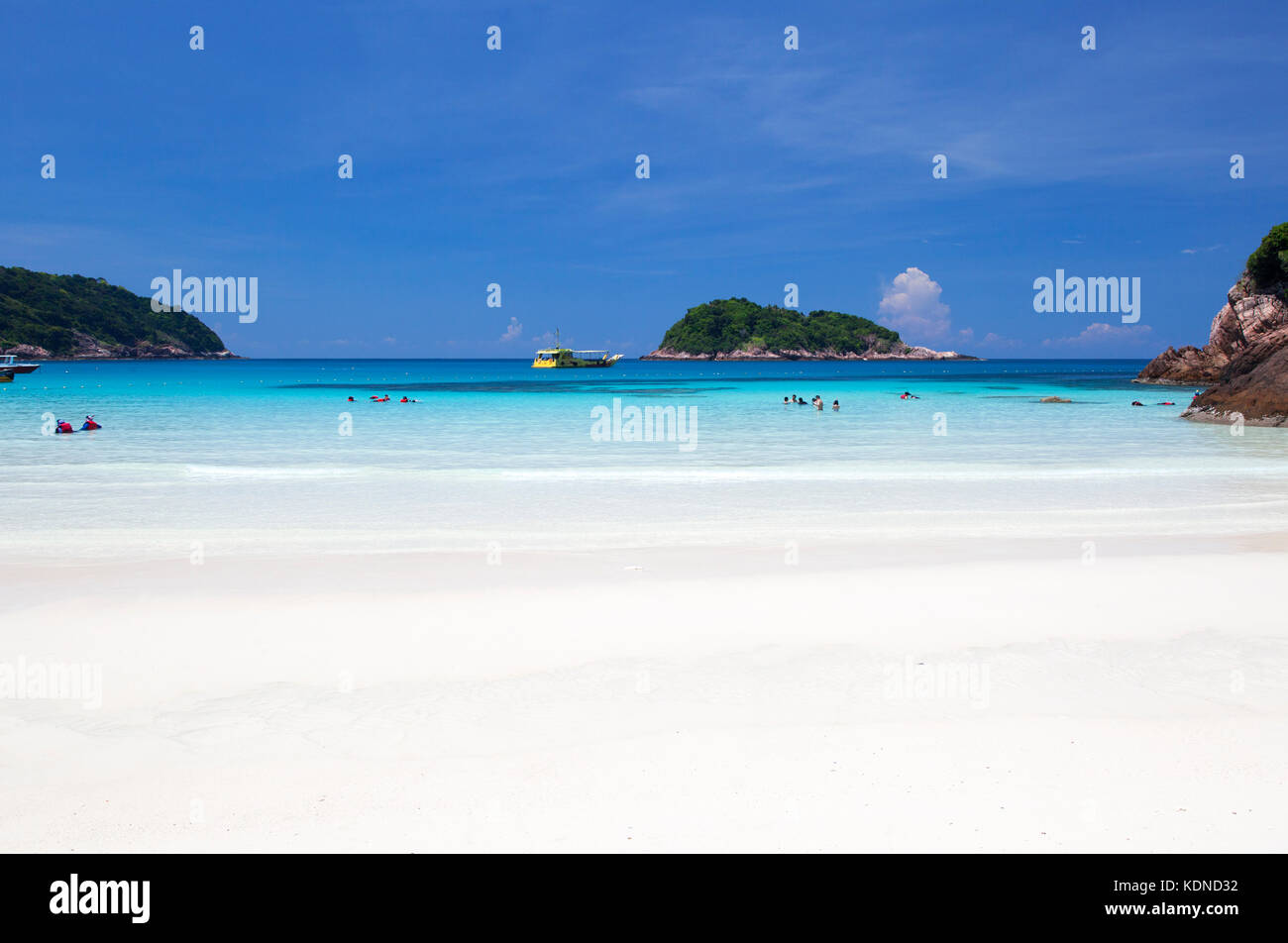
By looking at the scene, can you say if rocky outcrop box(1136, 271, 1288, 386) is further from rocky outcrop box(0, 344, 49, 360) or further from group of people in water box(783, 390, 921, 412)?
rocky outcrop box(0, 344, 49, 360)

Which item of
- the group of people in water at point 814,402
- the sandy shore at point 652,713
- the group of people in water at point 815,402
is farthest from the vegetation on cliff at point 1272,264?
the sandy shore at point 652,713

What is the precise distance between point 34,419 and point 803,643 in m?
45.9

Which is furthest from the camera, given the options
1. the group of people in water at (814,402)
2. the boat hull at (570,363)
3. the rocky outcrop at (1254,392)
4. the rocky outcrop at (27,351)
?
the rocky outcrop at (27,351)

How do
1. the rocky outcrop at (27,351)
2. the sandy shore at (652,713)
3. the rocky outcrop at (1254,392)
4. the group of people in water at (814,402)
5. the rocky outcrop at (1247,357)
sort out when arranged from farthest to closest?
the rocky outcrop at (27,351)
the group of people in water at (814,402)
the rocky outcrop at (1247,357)
the rocky outcrop at (1254,392)
the sandy shore at (652,713)

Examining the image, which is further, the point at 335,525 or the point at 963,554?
the point at 335,525

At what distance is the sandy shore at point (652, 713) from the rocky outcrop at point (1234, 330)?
58.3m

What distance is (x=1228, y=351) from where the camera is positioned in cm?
6862

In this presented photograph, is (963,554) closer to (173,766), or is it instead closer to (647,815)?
(647,815)

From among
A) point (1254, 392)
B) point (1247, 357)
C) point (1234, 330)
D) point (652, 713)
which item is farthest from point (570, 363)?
point (652, 713)

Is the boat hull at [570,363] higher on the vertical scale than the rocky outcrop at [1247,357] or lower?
higher

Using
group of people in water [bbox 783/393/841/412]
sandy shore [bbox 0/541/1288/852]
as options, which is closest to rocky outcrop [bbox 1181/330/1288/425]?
group of people in water [bbox 783/393/841/412]

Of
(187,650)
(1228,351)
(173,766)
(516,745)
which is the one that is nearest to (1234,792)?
(516,745)

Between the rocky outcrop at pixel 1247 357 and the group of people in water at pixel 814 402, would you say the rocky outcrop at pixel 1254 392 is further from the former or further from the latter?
the group of people in water at pixel 814 402

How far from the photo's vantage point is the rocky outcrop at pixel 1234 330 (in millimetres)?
62778
